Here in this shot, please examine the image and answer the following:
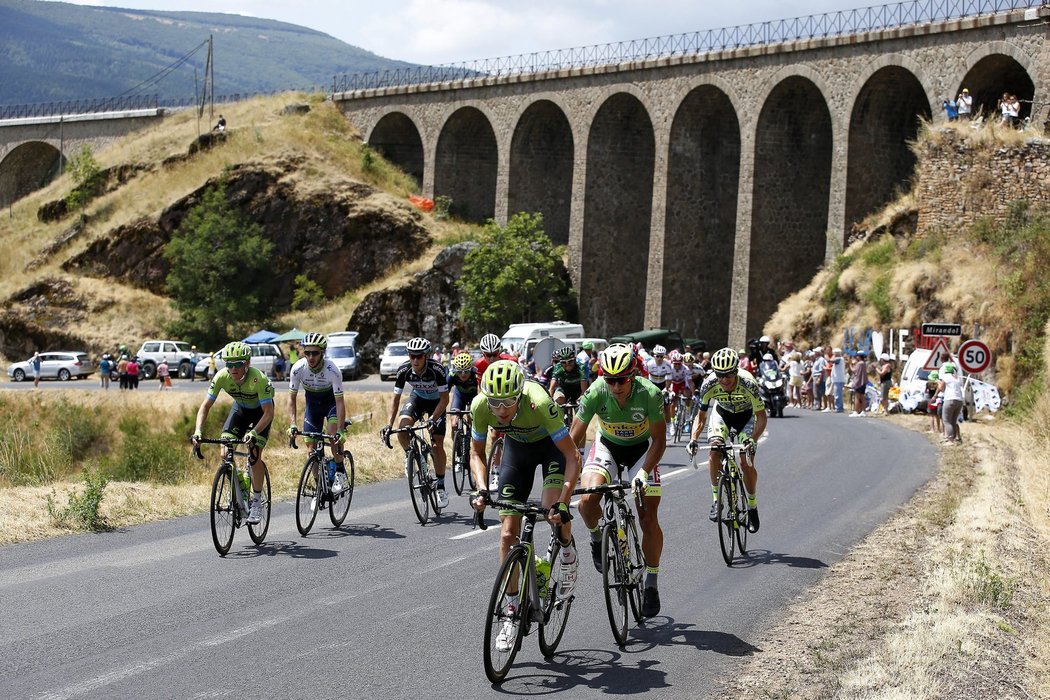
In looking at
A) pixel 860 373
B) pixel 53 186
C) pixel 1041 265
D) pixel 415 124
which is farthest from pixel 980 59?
pixel 53 186

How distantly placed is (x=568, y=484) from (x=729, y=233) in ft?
166

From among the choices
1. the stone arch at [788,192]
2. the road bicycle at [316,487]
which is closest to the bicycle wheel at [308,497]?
the road bicycle at [316,487]

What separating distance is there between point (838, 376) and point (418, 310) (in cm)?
2759

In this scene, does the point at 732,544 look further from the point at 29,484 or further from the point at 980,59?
the point at 980,59

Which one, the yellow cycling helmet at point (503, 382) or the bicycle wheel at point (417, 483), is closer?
the yellow cycling helmet at point (503, 382)

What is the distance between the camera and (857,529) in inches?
555

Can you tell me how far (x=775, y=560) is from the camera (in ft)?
39.9

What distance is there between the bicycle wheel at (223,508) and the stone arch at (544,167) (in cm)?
5300

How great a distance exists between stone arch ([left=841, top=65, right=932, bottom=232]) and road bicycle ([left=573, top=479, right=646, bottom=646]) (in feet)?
134

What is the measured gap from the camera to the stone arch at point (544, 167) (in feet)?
211

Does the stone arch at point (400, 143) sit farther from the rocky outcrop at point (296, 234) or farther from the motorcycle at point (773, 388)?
the motorcycle at point (773, 388)

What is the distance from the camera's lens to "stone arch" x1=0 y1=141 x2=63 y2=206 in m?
96.9

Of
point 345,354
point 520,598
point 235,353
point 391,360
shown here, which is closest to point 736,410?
point 235,353

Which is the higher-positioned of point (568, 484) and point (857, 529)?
point (568, 484)
